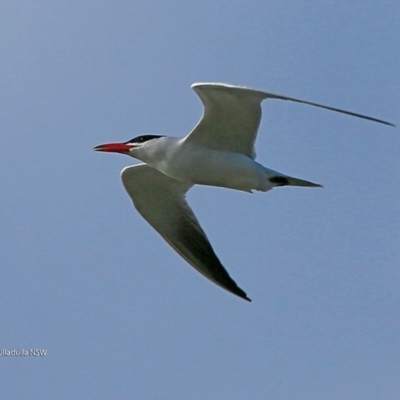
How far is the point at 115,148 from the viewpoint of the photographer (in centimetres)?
1166

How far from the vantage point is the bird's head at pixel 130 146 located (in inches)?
449

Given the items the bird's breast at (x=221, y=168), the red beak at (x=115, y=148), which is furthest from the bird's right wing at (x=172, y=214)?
the bird's breast at (x=221, y=168)

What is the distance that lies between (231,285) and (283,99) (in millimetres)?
3860

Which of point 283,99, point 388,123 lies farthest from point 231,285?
point 388,123

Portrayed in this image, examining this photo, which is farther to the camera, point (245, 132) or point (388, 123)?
Result: point (245, 132)

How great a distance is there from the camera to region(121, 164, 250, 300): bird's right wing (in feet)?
39.6

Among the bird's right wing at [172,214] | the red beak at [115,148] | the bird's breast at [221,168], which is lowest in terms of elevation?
the bird's right wing at [172,214]

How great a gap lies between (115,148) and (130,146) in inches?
9.2

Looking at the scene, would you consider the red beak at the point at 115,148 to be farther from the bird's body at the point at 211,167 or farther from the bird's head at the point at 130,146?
the bird's body at the point at 211,167

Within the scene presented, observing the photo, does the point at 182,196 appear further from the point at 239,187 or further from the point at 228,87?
the point at 228,87

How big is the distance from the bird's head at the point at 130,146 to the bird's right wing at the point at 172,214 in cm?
44

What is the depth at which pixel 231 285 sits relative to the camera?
11.7 metres

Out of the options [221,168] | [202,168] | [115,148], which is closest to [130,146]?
[115,148]

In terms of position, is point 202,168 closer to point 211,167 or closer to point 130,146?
point 211,167
